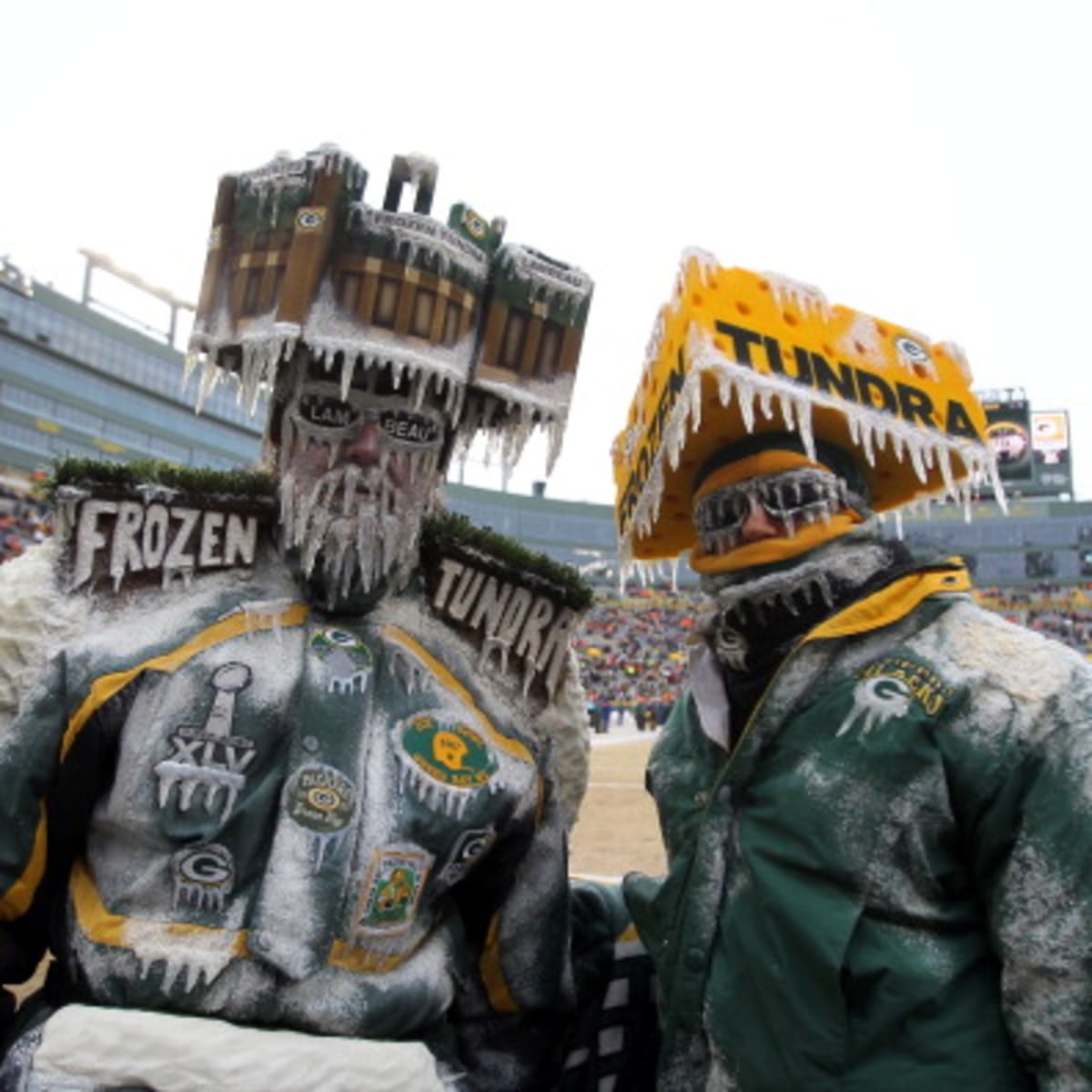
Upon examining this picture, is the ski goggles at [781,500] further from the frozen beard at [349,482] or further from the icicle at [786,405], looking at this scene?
the frozen beard at [349,482]

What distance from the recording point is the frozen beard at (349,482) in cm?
237

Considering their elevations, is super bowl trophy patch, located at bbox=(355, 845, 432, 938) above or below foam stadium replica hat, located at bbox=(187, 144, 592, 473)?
below

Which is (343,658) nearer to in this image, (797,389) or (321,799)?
(321,799)

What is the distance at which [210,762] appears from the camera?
6.91 feet

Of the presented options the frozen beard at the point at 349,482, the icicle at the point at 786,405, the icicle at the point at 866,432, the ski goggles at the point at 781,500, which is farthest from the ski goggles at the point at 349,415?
the icicle at the point at 866,432

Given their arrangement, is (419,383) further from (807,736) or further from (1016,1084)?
(1016,1084)

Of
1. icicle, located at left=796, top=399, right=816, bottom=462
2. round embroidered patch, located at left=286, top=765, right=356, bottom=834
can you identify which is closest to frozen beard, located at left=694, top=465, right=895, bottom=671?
icicle, located at left=796, top=399, right=816, bottom=462

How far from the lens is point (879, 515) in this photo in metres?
2.84

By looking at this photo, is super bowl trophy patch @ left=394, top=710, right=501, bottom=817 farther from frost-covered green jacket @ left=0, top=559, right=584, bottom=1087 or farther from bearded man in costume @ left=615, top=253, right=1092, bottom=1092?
bearded man in costume @ left=615, top=253, right=1092, bottom=1092

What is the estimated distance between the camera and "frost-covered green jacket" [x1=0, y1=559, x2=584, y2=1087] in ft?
6.59

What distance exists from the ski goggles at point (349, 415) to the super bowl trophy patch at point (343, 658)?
1.59 feet

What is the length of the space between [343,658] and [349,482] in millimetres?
428

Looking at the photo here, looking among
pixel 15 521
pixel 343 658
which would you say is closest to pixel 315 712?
pixel 343 658

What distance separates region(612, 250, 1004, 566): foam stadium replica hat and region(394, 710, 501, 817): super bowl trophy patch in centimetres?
80
